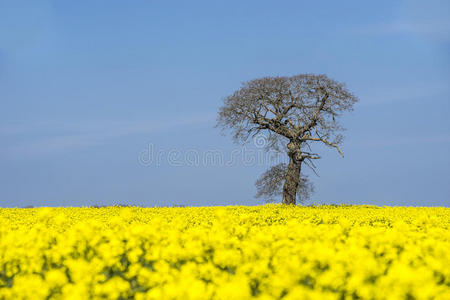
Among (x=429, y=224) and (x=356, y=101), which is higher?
(x=356, y=101)

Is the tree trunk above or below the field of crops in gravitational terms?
above

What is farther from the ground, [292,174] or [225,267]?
[292,174]

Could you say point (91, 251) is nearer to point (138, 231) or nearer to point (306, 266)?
point (138, 231)

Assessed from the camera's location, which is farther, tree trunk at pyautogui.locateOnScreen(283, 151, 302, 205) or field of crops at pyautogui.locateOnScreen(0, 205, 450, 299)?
tree trunk at pyautogui.locateOnScreen(283, 151, 302, 205)

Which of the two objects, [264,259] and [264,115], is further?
[264,115]

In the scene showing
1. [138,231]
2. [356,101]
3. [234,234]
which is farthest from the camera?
[356,101]

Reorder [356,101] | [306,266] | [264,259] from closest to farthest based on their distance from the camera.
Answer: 1. [306,266]
2. [264,259]
3. [356,101]

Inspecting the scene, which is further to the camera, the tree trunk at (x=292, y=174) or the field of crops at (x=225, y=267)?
the tree trunk at (x=292, y=174)

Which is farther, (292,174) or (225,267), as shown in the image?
(292,174)

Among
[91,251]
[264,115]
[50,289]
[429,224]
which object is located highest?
[264,115]

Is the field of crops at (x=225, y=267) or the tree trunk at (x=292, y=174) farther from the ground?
the tree trunk at (x=292, y=174)

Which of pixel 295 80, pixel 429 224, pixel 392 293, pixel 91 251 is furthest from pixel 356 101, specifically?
pixel 392 293

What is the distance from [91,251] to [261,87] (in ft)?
65.6

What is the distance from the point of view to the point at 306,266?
480cm
